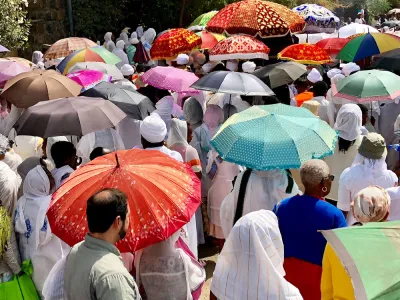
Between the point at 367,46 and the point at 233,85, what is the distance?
4.90m

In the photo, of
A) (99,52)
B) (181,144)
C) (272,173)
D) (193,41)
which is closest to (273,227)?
(272,173)

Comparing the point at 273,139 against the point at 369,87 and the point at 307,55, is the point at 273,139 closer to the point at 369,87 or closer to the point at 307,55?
the point at 369,87

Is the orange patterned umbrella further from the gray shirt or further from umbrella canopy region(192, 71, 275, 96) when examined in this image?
the gray shirt

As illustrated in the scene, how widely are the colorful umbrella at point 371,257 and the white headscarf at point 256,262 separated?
674 mm

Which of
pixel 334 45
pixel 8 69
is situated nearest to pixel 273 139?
pixel 8 69

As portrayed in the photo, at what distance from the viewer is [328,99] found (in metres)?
7.74

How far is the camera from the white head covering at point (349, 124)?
541 cm

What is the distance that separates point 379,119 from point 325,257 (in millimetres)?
4670

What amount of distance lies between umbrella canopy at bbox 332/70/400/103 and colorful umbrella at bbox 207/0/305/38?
4450mm

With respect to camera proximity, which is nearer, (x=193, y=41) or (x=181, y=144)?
(x=181, y=144)

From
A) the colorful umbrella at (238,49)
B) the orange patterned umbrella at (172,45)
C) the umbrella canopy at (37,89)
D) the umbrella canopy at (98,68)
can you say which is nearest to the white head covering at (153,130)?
the umbrella canopy at (37,89)

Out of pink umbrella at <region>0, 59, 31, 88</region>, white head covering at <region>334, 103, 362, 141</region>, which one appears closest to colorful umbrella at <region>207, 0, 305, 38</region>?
pink umbrella at <region>0, 59, 31, 88</region>

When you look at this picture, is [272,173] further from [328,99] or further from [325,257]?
[328,99]

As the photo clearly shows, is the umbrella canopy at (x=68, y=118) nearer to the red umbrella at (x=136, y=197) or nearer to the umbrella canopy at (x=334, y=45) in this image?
the red umbrella at (x=136, y=197)
